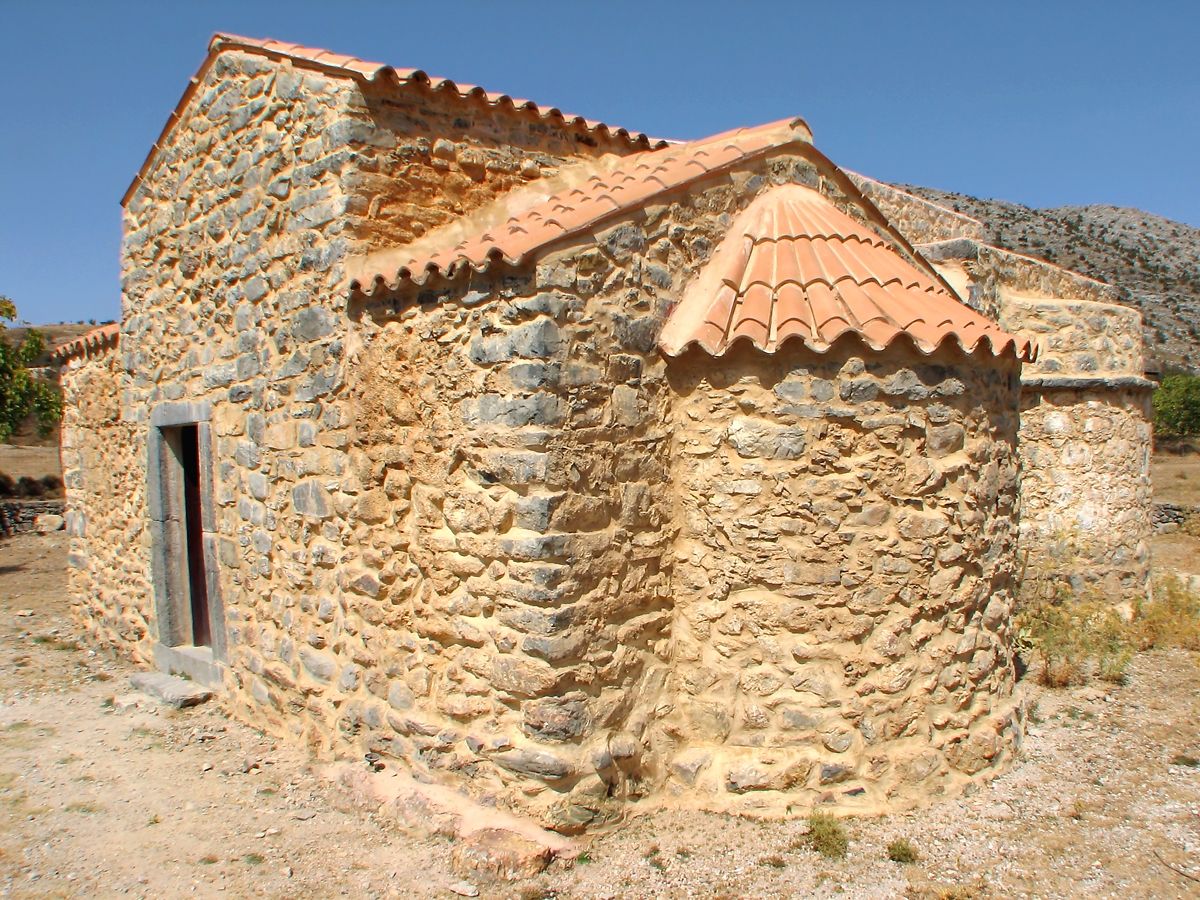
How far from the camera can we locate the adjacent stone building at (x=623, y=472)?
3887mm

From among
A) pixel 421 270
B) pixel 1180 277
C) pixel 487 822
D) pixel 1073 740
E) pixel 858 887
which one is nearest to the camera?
pixel 858 887

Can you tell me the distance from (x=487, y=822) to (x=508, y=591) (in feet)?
3.46

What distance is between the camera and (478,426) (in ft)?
12.9

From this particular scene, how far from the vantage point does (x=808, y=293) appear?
167 inches

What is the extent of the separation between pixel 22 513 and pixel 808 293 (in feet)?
53.3

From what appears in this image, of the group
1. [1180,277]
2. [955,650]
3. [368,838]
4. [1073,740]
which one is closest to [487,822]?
[368,838]

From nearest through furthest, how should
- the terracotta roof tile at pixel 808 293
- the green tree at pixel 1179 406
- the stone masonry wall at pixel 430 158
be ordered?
1. the terracotta roof tile at pixel 808 293
2. the stone masonry wall at pixel 430 158
3. the green tree at pixel 1179 406

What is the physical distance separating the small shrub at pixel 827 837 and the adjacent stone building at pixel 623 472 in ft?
0.44

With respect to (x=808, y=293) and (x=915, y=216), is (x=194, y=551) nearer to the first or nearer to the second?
(x=808, y=293)

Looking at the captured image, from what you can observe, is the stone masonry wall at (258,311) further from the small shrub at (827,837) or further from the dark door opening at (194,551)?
the small shrub at (827,837)

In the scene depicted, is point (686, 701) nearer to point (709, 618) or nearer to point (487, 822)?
point (709, 618)

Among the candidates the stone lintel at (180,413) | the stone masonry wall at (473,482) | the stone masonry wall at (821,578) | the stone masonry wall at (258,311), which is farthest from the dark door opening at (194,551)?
the stone masonry wall at (821,578)

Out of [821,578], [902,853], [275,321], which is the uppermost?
[275,321]

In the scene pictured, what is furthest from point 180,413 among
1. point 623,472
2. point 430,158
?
point 623,472
